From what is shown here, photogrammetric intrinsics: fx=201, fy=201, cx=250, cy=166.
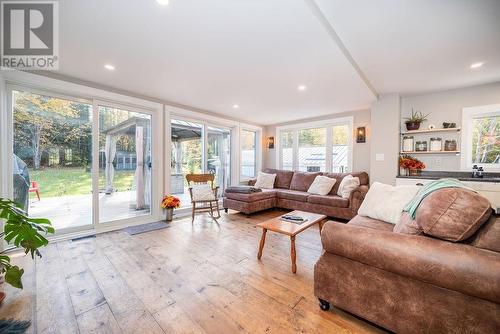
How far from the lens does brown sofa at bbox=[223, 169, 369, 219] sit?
3.66m

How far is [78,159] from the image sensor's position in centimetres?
301

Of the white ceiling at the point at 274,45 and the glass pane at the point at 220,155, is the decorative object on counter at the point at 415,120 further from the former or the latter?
the glass pane at the point at 220,155

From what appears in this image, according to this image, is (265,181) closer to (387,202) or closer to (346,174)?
(346,174)

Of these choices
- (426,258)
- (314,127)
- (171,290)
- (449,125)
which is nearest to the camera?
(426,258)

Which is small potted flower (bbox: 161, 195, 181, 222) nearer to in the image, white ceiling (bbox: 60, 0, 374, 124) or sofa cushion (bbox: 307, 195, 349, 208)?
white ceiling (bbox: 60, 0, 374, 124)

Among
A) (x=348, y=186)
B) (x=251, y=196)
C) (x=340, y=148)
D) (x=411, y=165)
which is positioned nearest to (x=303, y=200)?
(x=348, y=186)

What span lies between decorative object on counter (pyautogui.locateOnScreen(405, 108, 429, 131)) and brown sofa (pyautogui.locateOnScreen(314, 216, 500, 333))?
325cm

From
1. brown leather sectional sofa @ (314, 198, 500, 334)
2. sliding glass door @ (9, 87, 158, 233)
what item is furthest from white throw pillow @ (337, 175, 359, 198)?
sliding glass door @ (9, 87, 158, 233)

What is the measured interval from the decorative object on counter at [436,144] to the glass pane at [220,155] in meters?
4.24

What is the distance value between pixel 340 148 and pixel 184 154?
3700 mm

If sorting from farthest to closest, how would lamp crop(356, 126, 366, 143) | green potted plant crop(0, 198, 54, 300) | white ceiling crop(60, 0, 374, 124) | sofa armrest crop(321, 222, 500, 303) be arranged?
lamp crop(356, 126, 366, 143), white ceiling crop(60, 0, 374, 124), green potted plant crop(0, 198, 54, 300), sofa armrest crop(321, 222, 500, 303)

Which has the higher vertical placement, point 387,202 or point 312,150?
point 312,150

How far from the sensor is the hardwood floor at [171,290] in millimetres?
1355

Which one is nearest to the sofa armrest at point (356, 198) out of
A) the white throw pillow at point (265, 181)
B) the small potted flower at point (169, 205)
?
the white throw pillow at point (265, 181)
